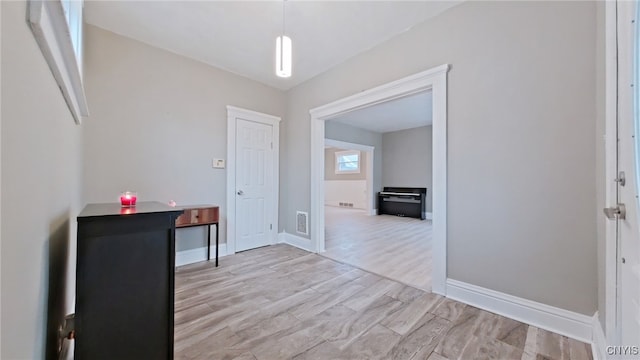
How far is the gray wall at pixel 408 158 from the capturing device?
686 centimetres

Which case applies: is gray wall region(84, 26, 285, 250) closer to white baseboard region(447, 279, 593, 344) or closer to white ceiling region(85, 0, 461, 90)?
white ceiling region(85, 0, 461, 90)

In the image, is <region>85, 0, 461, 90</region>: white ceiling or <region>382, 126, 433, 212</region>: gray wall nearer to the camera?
<region>85, 0, 461, 90</region>: white ceiling

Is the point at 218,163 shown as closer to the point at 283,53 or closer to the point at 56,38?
the point at 283,53

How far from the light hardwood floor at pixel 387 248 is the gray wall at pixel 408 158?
1768mm

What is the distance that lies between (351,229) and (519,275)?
357 cm

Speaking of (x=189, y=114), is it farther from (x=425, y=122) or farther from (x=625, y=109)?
(x=425, y=122)

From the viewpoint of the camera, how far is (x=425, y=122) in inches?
256

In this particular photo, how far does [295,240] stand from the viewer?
3.87 metres

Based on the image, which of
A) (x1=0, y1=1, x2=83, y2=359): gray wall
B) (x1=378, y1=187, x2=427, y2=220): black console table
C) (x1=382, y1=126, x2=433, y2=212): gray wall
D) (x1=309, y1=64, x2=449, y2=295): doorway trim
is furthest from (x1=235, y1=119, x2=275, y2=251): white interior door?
(x1=382, y1=126, x2=433, y2=212): gray wall

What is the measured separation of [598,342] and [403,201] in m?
5.72

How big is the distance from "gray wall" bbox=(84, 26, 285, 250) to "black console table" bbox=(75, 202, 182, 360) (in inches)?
71.6

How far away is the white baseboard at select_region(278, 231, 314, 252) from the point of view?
366cm

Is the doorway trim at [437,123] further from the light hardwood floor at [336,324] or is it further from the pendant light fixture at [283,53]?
the pendant light fixture at [283,53]

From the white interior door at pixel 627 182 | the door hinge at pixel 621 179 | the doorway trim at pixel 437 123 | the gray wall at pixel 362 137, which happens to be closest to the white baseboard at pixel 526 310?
the doorway trim at pixel 437 123
